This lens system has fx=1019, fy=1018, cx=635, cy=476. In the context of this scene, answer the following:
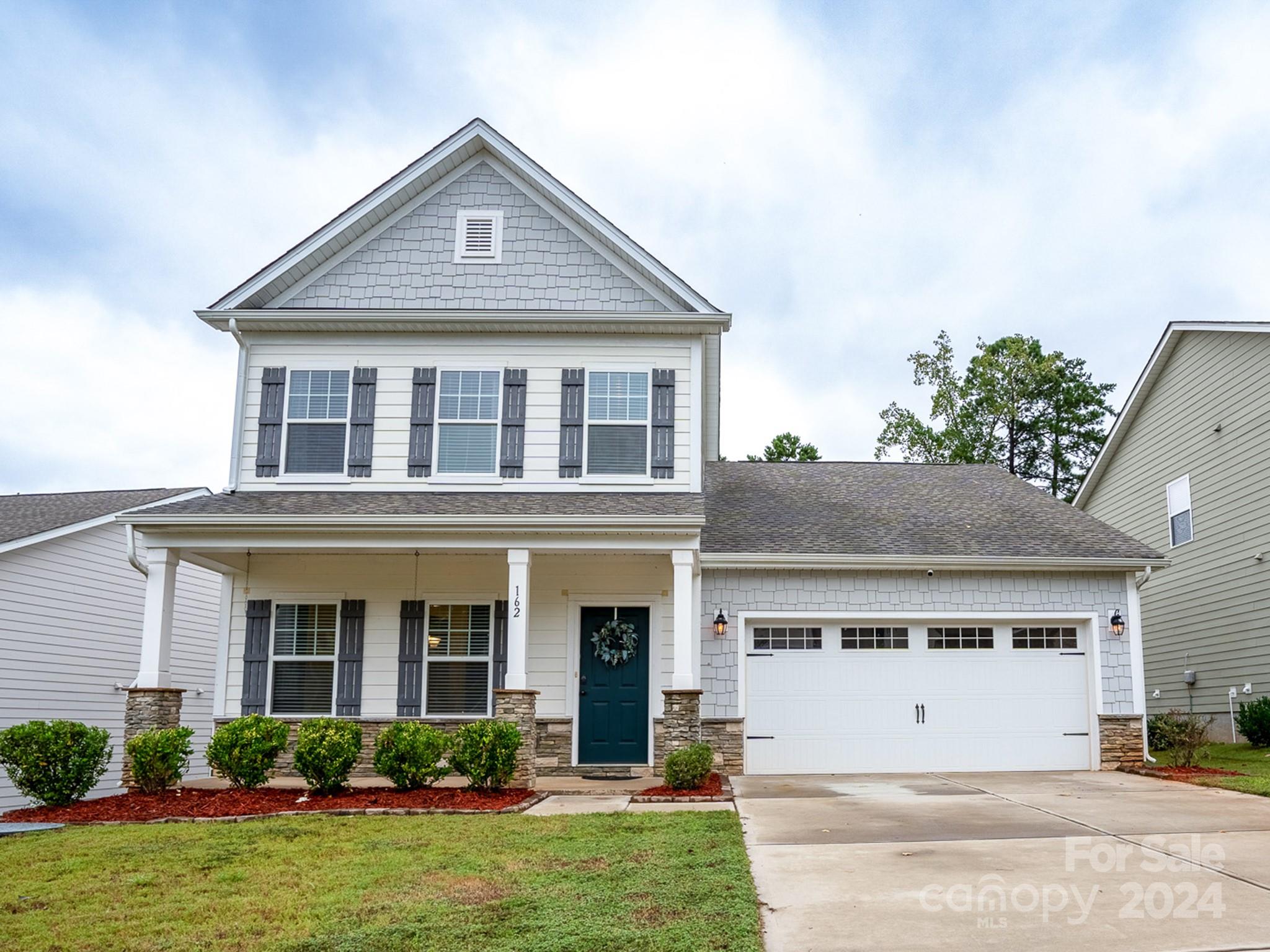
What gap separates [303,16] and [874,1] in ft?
28.6

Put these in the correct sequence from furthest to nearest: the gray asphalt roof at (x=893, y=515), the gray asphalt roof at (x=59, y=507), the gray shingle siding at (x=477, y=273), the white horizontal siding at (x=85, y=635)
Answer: the gray asphalt roof at (x=59, y=507) < the white horizontal siding at (x=85, y=635) < the gray shingle siding at (x=477, y=273) < the gray asphalt roof at (x=893, y=515)

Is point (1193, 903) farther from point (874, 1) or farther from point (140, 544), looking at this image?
point (140, 544)

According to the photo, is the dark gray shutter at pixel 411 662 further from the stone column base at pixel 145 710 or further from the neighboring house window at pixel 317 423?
the stone column base at pixel 145 710

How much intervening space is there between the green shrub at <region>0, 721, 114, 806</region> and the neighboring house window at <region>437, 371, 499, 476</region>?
16.7 ft

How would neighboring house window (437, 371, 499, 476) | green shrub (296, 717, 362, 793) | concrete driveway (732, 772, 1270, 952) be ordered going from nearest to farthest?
1. concrete driveway (732, 772, 1270, 952)
2. green shrub (296, 717, 362, 793)
3. neighboring house window (437, 371, 499, 476)

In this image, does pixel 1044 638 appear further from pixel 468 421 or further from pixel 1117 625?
pixel 468 421

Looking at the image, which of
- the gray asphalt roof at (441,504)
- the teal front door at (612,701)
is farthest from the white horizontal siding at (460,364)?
the teal front door at (612,701)

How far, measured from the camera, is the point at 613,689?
13.0m

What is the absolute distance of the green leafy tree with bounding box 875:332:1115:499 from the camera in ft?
102

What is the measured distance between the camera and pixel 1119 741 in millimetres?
13031

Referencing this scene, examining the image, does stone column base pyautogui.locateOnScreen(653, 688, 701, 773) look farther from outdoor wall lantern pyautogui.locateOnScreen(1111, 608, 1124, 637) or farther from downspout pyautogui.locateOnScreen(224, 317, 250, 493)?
downspout pyautogui.locateOnScreen(224, 317, 250, 493)

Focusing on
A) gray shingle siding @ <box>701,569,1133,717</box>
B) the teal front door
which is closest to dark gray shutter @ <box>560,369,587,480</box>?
the teal front door

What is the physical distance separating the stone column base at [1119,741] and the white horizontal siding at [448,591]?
5.62m

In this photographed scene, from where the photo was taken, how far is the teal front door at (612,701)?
42.3 ft
